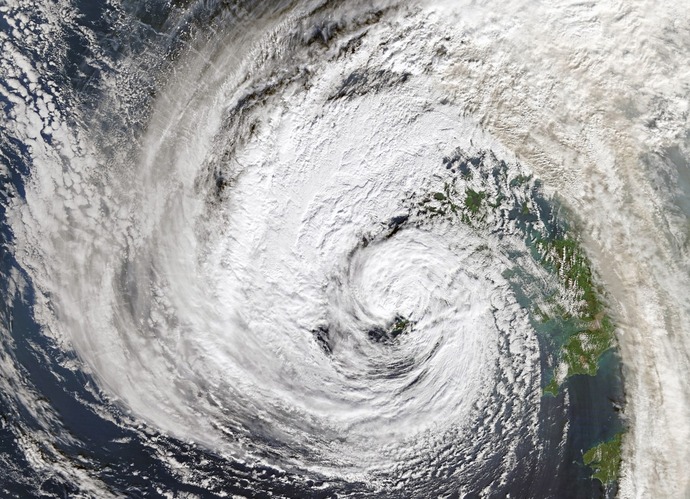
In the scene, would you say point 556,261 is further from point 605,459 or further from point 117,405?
point 117,405

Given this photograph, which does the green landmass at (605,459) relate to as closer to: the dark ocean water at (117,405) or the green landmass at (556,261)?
the dark ocean water at (117,405)

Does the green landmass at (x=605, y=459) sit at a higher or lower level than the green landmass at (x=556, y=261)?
lower

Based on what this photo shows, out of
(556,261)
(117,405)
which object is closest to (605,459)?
(556,261)

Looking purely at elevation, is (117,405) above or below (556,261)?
below

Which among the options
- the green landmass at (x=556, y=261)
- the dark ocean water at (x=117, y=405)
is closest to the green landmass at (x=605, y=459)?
the dark ocean water at (x=117, y=405)

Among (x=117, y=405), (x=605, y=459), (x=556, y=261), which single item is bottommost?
(x=117, y=405)

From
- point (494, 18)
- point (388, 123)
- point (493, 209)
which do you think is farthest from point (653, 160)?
point (388, 123)

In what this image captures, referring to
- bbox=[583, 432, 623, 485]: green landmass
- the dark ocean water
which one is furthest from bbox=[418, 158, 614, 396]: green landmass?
bbox=[583, 432, 623, 485]: green landmass

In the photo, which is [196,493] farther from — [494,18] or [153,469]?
[494,18]

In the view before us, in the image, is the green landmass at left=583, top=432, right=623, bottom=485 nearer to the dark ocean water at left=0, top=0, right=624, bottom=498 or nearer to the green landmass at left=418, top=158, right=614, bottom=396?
the dark ocean water at left=0, top=0, right=624, bottom=498
